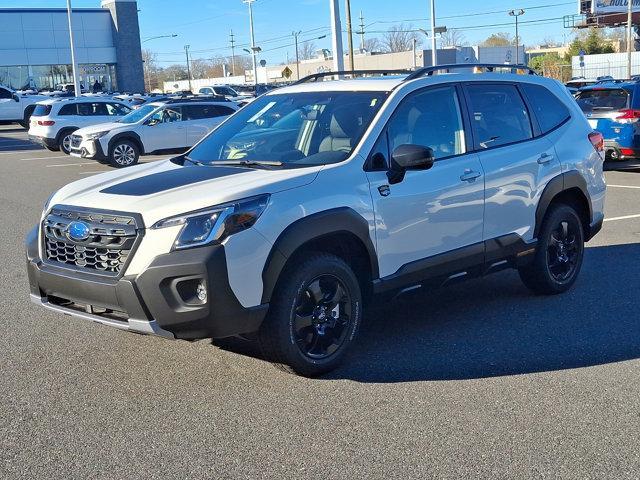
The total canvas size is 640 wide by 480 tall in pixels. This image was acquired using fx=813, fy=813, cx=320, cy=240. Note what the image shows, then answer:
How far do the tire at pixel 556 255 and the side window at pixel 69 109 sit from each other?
68.0 ft

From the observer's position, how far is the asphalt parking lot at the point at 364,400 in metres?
3.92

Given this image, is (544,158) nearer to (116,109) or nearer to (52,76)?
(116,109)

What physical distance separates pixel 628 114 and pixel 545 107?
8720mm

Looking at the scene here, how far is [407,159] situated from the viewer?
5.14 meters

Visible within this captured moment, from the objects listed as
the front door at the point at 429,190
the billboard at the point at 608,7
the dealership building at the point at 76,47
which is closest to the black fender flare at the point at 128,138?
the front door at the point at 429,190

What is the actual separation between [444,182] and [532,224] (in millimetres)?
1207

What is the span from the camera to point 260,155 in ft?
18.5

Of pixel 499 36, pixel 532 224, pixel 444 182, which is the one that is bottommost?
pixel 532 224

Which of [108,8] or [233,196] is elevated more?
[108,8]

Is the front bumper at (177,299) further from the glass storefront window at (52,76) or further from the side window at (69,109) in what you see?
the glass storefront window at (52,76)

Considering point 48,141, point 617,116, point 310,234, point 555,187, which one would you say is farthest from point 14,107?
point 310,234

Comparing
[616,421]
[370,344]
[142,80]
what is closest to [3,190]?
[370,344]

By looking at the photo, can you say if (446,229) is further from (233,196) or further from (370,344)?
(233,196)

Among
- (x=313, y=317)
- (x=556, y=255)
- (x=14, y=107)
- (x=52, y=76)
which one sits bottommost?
(x=556, y=255)
